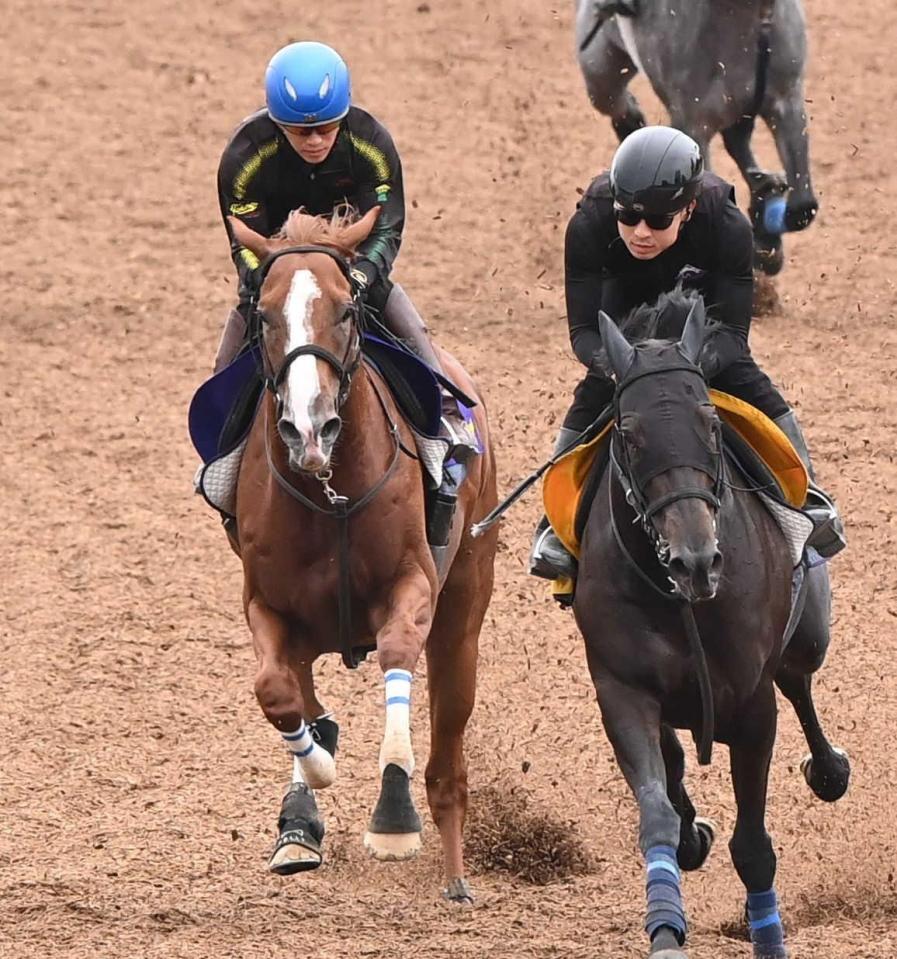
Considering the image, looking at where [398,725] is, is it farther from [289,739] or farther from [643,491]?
[643,491]

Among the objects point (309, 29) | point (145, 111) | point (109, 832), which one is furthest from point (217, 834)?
point (309, 29)

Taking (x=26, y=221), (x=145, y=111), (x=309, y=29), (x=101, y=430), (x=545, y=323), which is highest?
(x=309, y=29)

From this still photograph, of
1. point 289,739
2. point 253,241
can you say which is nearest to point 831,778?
point 289,739

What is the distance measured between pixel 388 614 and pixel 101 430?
243 inches

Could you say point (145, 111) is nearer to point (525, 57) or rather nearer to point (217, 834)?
point (525, 57)

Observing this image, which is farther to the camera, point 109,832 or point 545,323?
point 545,323

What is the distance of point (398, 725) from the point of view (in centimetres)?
704

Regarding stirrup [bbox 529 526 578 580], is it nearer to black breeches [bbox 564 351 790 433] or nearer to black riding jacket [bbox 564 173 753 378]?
black breeches [bbox 564 351 790 433]

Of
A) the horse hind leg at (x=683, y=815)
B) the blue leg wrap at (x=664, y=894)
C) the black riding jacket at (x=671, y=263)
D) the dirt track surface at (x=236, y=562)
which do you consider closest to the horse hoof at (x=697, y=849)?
the horse hind leg at (x=683, y=815)

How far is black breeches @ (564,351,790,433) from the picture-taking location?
7.29m

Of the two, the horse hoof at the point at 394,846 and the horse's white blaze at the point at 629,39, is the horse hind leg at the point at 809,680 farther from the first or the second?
the horse's white blaze at the point at 629,39

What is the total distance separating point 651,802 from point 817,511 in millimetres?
1507

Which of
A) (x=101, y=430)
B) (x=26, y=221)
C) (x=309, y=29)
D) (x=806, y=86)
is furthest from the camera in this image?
(x=309, y=29)

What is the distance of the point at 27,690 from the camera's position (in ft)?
34.1
